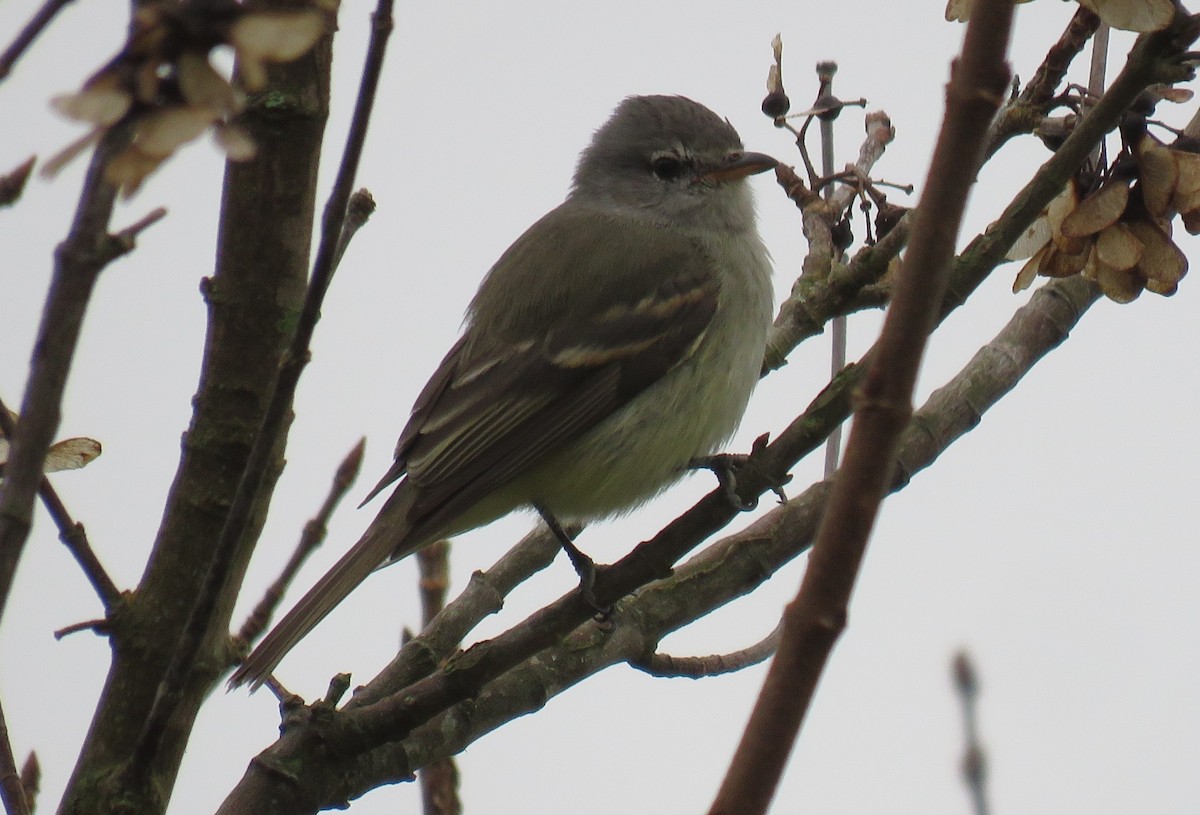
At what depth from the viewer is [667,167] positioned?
20.9 ft

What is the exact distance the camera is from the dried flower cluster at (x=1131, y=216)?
3172 millimetres

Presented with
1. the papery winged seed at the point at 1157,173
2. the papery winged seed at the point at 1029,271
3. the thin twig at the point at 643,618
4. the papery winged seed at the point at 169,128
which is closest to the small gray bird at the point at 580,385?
the thin twig at the point at 643,618

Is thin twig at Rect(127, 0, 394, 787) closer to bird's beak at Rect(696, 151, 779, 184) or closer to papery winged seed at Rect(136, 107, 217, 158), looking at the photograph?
papery winged seed at Rect(136, 107, 217, 158)

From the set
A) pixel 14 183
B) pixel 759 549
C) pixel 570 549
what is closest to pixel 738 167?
pixel 570 549

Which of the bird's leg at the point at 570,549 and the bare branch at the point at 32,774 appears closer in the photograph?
the bare branch at the point at 32,774

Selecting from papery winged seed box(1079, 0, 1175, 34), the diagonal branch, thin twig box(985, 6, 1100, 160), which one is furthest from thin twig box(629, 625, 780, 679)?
papery winged seed box(1079, 0, 1175, 34)

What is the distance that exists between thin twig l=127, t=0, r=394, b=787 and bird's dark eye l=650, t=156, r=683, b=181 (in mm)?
3979

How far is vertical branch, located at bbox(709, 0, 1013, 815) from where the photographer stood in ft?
5.02

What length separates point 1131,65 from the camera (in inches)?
96.2

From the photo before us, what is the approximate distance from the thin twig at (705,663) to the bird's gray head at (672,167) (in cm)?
223

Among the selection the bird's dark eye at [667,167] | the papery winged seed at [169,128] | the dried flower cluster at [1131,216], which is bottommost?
the papery winged seed at [169,128]

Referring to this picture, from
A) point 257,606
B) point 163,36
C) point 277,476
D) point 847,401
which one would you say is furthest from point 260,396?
point 163,36

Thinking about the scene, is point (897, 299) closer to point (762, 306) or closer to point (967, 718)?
point (967, 718)

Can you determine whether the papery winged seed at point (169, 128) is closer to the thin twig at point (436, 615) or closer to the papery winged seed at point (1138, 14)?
the papery winged seed at point (1138, 14)
